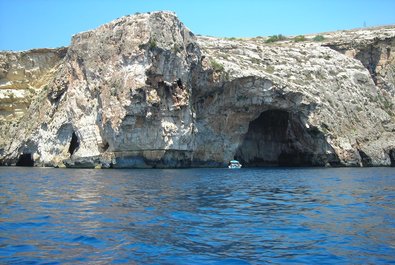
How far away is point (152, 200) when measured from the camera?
2044cm

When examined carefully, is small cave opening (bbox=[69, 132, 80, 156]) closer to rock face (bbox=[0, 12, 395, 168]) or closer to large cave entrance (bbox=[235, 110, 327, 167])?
rock face (bbox=[0, 12, 395, 168])

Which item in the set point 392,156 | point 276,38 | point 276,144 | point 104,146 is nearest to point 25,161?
point 104,146

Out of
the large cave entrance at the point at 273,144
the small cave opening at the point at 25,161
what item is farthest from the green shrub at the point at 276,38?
the small cave opening at the point at 25,161

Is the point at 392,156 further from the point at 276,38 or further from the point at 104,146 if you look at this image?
the point at 276,38

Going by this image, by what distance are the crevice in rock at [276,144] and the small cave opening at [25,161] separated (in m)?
29.3

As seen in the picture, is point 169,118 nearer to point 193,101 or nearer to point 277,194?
point 193,101

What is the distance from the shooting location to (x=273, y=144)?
230 feet

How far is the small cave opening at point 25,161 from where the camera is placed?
59.7 meters

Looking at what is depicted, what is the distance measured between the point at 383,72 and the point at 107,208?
67.5 meters

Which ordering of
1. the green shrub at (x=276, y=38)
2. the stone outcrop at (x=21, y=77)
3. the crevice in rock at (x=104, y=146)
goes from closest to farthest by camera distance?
the crevice in rock at (x=104, y=146)
the stone outcrop at (x=21, y=77)
the green shrub at (x=276, y=38)

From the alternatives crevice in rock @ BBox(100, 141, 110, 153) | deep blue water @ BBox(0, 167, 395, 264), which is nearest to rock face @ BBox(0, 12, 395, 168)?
crevice in rock @ BBox(100, 141, 110, 153)

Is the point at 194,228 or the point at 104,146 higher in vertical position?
the point at 104,146

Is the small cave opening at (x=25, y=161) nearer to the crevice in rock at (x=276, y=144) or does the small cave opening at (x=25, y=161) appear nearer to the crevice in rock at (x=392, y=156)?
the crevice in rock at (x=276, y=144)

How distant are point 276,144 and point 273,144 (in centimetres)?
49
